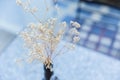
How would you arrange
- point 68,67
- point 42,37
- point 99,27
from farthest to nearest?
point 99,27 < point 68,67 < point 42,37

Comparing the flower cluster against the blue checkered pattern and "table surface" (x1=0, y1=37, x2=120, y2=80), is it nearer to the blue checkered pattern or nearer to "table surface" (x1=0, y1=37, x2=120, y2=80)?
"table surface" (x1=0, y1=37, x2=120, y2=80)

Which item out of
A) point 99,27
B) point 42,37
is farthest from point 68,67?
Answer: point 99,27

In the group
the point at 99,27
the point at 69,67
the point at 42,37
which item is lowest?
the point at 99,27

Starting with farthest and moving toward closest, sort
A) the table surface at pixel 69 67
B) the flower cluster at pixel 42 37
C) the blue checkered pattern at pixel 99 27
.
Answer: the blue checkered pattern at pixel 99 27
the table surface at pixel 69 67
the flower cluster at pixel 42 37

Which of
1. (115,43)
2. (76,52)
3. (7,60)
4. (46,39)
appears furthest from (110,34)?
(46,39)

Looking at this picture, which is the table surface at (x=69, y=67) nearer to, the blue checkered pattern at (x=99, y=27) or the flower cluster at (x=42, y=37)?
the flower cluster at (x=42, y=37)

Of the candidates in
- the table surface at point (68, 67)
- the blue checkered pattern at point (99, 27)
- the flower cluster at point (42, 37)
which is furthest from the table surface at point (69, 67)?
the blue checkered pattern at point (99, 27)

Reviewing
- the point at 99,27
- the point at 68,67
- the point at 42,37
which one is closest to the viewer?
the point at 42,37

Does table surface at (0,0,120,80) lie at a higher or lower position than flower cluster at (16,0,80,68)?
lower

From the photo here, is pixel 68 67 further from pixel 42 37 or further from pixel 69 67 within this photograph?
pixel 42 37

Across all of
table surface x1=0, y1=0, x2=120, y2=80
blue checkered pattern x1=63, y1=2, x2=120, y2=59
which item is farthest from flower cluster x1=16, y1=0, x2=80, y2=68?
blue checkered pattern x1=63, y1=2, x2=120, y2=59

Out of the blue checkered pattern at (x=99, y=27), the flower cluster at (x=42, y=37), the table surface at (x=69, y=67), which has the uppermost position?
the flower cluster at (x=42, y=37)
